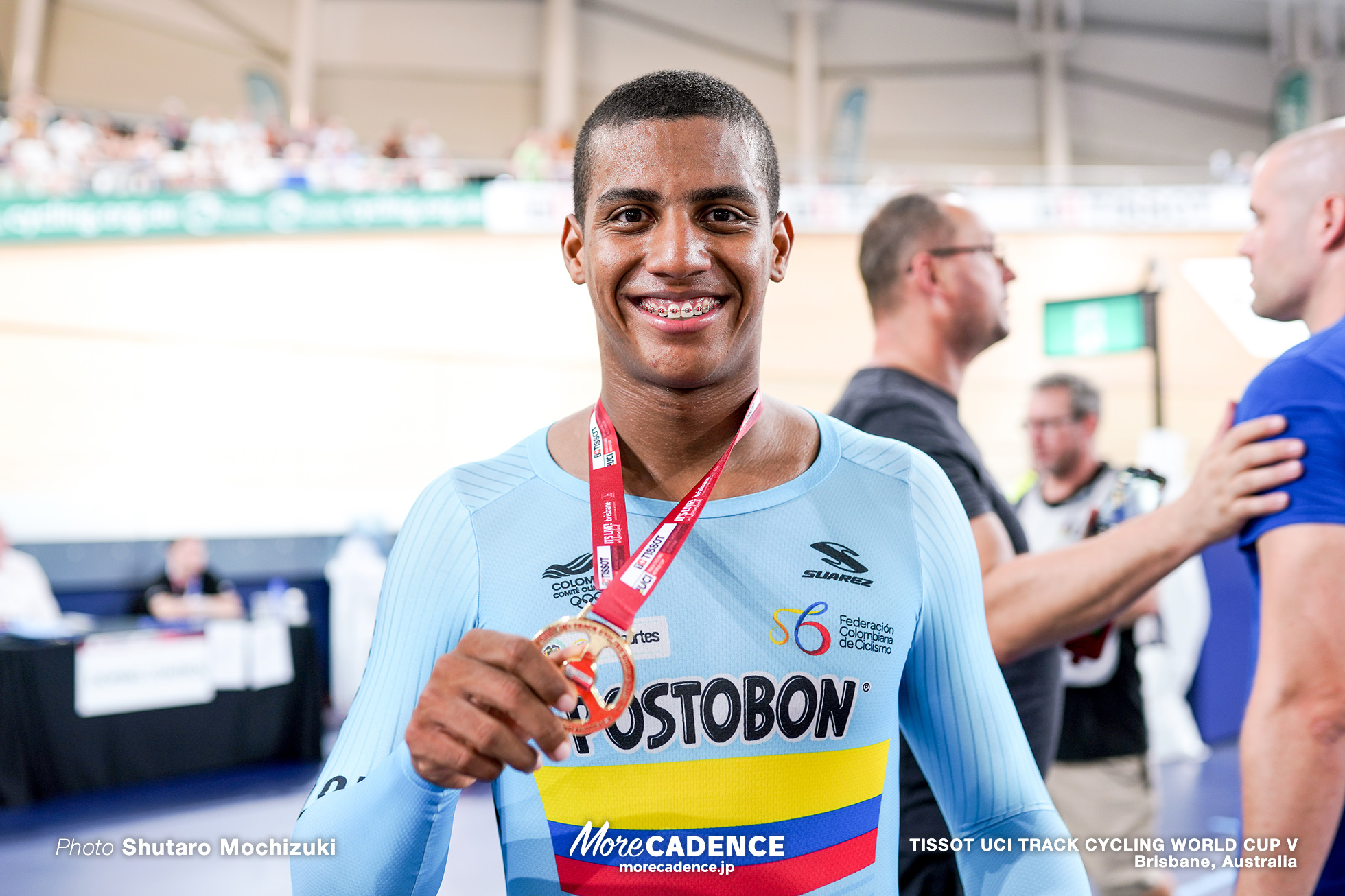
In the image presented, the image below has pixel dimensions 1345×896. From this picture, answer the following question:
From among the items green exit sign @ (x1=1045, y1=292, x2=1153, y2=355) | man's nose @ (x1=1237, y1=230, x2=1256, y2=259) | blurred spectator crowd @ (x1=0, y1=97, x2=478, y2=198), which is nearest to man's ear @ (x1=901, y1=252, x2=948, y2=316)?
man's nose @ (x1=1237, y1=230, x2=1256, y2=259)

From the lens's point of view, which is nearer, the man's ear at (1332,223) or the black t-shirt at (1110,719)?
the man's ear at (1332,223)

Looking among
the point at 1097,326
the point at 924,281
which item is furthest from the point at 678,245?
the point at 1097,326

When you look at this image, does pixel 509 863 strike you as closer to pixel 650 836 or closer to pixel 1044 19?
pixel 650 836

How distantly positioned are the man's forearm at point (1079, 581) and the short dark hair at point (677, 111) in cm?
86

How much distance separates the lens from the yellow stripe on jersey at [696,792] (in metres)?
1.18

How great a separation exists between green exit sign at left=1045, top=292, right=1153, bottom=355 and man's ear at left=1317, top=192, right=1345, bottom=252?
3.96 metres

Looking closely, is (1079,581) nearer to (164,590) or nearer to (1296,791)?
(1296,791)

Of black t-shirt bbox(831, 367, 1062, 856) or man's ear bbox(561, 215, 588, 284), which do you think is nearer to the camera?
man's ear bbox(561, 215, 588, 284)

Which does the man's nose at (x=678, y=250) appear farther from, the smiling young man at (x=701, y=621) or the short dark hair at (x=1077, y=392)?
the short dark hair at (x=1077, y=392)

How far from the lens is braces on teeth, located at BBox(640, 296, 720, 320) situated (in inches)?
48.1

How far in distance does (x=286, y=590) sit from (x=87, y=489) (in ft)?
10.3

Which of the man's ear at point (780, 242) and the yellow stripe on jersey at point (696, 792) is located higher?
the man's ear at point (780, 242)

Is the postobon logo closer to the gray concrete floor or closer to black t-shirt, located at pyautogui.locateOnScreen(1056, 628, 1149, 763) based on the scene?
black t-shirt, located at pyautogui.locateOnScreen(1056, 628, 1149, 763)

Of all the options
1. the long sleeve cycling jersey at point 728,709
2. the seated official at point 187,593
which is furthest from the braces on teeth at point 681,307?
the seated official at point 187,593
